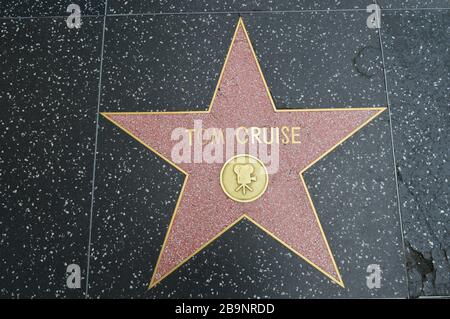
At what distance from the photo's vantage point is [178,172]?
3.97 feet

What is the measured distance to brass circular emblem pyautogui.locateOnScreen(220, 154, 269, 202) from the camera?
1189mm

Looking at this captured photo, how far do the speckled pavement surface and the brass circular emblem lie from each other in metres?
0.09

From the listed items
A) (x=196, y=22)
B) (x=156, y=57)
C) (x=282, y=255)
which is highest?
(x=196, y=22)

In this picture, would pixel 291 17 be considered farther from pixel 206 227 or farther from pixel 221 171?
pixel 206 227

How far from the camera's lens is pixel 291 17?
1308 millimetres

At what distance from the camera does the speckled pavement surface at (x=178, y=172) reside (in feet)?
3.78

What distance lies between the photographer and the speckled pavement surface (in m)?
1.15

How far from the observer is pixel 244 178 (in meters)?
1.19

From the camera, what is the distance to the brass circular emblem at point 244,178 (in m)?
1.19

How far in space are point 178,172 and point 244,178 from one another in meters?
0.20

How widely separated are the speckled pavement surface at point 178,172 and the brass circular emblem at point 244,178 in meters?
0.09
